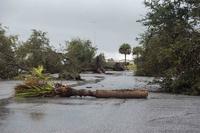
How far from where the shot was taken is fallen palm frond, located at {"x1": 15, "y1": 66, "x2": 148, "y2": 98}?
17484 mm

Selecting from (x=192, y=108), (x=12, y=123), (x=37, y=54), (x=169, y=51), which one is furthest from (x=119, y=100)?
(x=37, y=54)

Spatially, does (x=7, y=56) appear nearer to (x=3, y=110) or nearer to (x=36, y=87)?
(x=36, y=87)

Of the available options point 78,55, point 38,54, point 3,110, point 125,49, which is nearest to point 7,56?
point 38,54

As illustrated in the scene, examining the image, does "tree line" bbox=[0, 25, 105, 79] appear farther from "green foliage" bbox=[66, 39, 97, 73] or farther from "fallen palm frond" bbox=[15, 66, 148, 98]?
"fallen palm frond" bbox=[15, 66, 148, 98]

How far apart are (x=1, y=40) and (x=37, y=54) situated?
393cm

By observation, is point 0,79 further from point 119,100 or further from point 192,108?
point 192,108

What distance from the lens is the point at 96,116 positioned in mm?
12125

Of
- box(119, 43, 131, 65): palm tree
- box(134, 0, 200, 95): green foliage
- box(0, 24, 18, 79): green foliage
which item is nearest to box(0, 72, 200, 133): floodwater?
box(134, 0, 200, 95): green foliage

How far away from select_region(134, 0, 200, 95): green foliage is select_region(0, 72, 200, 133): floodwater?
4.93 m

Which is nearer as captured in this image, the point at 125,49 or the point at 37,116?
the point at 37,116

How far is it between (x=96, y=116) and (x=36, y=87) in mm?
5851

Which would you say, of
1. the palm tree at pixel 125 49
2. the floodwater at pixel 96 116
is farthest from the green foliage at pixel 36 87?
the palm tree at pixel 125 49

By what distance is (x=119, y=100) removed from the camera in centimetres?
1681

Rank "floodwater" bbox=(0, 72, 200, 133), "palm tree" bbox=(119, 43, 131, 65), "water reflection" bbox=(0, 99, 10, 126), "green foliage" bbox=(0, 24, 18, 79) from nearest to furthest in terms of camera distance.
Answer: "floodwater" bbox=(0, 72, 200, 133), "water reflection" bbox=(0, 99, 10, 126), "green foliage" bbox=(0, 24, 18, 79), "palm tree" bbox=(119, 43, 131, 65)
